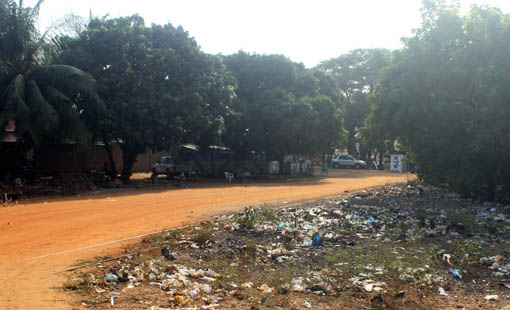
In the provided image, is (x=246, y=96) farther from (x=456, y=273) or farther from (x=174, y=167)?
(x=456, y=273)

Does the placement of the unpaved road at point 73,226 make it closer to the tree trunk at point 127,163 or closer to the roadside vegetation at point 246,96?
the roadside vegetation at point 246,96

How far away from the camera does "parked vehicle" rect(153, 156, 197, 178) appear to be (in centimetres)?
2894

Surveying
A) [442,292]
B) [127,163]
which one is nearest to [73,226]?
[442,292]

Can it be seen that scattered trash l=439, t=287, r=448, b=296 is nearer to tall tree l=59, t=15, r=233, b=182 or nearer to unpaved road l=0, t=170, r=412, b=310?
unpaved road l=0, t=170, r=412, b=310

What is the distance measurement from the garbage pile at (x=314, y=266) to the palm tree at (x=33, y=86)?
10.3 meters

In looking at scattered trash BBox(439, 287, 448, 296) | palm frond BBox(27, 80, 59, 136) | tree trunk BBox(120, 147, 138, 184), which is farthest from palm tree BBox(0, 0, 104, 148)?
scattered trash BBox(439, 287, 448, 296)

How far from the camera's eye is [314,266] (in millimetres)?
7719

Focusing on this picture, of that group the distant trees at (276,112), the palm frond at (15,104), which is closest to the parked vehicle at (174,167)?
the distant trees at (276,112)

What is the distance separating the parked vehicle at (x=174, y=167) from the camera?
94.9 ft

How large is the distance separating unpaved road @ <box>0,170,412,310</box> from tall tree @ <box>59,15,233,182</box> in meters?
3.91

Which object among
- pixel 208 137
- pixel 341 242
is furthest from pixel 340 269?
pixel 208 137

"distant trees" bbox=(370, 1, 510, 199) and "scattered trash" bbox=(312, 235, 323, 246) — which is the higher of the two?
"distant trees" bbox=(370, 1, 510, 199)

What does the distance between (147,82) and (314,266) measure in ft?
56.3

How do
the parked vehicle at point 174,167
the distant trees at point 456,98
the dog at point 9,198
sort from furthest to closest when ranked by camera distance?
the parked vehicle at point 174,167 → the dog at point 9,198 → the distant trees at point 456,98
